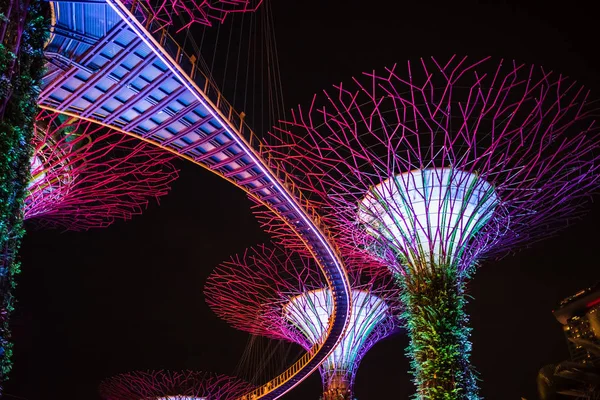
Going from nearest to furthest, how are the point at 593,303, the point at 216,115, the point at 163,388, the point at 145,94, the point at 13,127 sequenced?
1. the point at 13,127
2. the point at 145,94
3. the point at 216,115
4. the point at 163,388
5. the point at 593,303

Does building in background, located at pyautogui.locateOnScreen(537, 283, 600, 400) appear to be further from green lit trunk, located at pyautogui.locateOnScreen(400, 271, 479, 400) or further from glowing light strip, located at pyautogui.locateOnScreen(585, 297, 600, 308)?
green lit trunk, located at pyautogui.locateOnScreen(400, 271, 479, 400)

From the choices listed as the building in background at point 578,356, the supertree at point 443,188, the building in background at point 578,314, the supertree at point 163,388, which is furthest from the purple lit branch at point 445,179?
the building in background at point 578,314

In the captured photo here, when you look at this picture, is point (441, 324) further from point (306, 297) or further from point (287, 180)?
point (306, 297)

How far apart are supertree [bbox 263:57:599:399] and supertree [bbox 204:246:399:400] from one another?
9.86 meters

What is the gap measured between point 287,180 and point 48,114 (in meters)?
7.71

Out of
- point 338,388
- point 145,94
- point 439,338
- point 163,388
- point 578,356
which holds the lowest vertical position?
point 338,388

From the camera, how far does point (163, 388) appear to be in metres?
36.8

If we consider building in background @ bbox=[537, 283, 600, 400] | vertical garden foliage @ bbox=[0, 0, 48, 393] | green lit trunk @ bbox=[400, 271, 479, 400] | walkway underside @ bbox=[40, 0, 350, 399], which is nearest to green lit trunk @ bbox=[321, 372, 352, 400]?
building in background @ bbox=[537, 283, 600, 400]

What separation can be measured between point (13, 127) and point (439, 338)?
1187cm

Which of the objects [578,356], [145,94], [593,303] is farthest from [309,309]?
[593,303]

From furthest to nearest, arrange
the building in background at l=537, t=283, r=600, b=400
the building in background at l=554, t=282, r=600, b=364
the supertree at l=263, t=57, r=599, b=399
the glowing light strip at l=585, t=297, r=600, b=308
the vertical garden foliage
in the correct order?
1. the glowing light strip at l=585, t=297, r=600, b=308
2. the building in background at l=554, t=282, r=600, b=364
3. the building in background at l=537, t=283, r=600, b=400
4. the supertree at l=263, t=57, r=599, b=399
5. the vertical garden foliage

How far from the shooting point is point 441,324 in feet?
48.4

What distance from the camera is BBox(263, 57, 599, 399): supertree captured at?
14.1m

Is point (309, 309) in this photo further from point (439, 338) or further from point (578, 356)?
point (578, 356)
